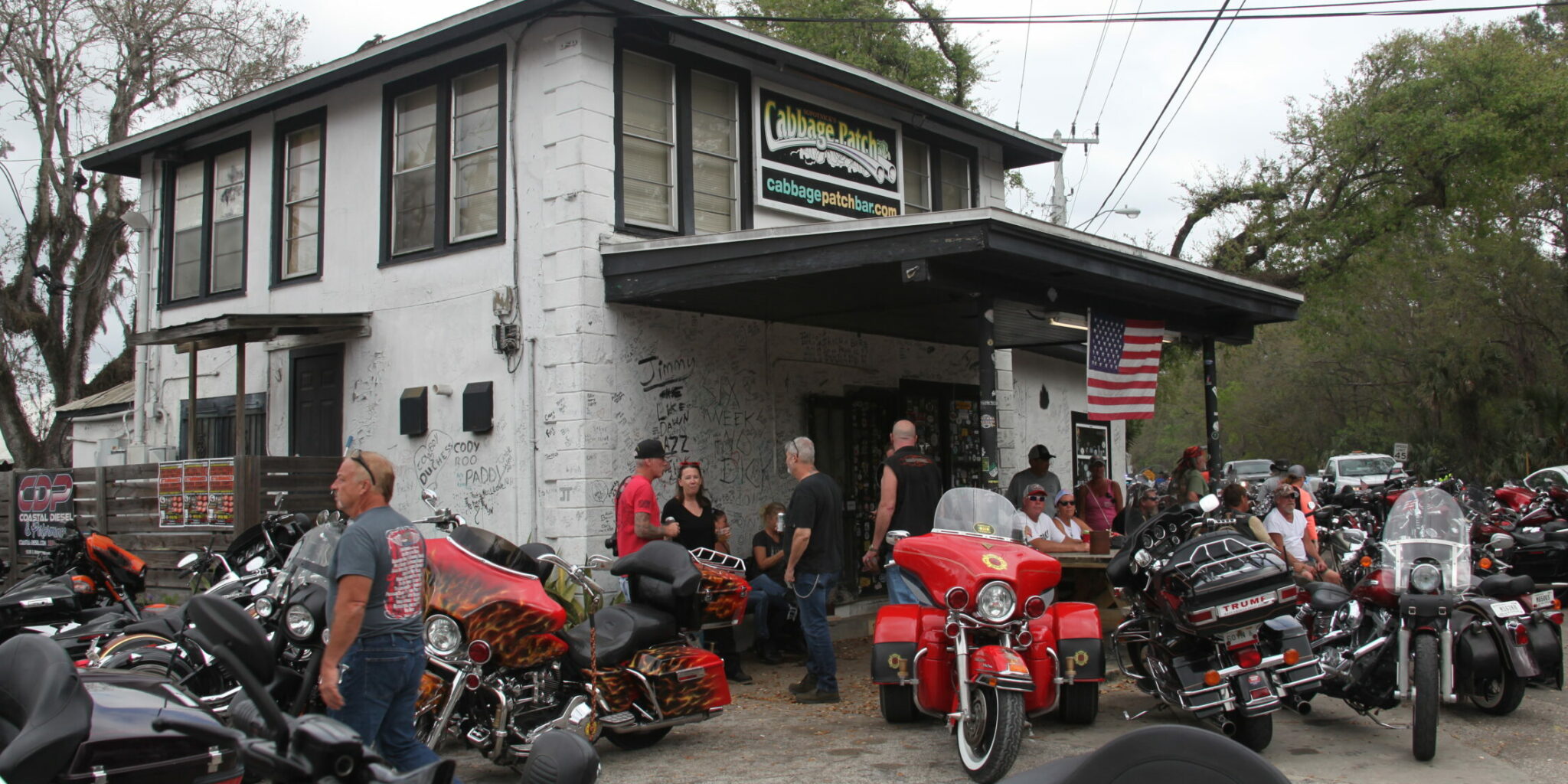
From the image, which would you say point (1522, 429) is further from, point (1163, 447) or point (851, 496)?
point (1163, 447)

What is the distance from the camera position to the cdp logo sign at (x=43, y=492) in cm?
1345

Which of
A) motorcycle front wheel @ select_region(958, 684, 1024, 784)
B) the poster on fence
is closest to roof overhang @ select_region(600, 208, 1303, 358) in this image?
motorcycle front wheel @ select_region(958, 684, 1024, 784)

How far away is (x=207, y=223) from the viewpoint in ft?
→ 48.0

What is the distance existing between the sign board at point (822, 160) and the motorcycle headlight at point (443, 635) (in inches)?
276

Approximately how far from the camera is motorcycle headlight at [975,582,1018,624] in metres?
6.68

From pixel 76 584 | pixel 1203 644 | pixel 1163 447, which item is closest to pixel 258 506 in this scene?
pixel 76 584

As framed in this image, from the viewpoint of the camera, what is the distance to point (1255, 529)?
9039 millimetres

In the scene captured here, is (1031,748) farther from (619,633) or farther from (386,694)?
(386,694)

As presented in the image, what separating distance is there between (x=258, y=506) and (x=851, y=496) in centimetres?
598

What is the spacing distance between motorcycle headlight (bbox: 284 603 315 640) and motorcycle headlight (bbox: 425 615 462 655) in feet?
2.12

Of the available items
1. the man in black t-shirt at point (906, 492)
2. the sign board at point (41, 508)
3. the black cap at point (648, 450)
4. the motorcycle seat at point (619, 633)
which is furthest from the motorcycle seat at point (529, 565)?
the sign board at point (41, 508)

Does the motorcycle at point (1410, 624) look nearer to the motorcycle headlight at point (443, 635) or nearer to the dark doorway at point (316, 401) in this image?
the motorcycle headlight at point (443, 635)

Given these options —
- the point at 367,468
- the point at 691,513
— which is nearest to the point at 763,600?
the point at 691,513

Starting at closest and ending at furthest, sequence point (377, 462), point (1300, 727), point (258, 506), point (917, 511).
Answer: point (377, 462) → point (1300, 727) → point (917, 511) → point (258, 506)
